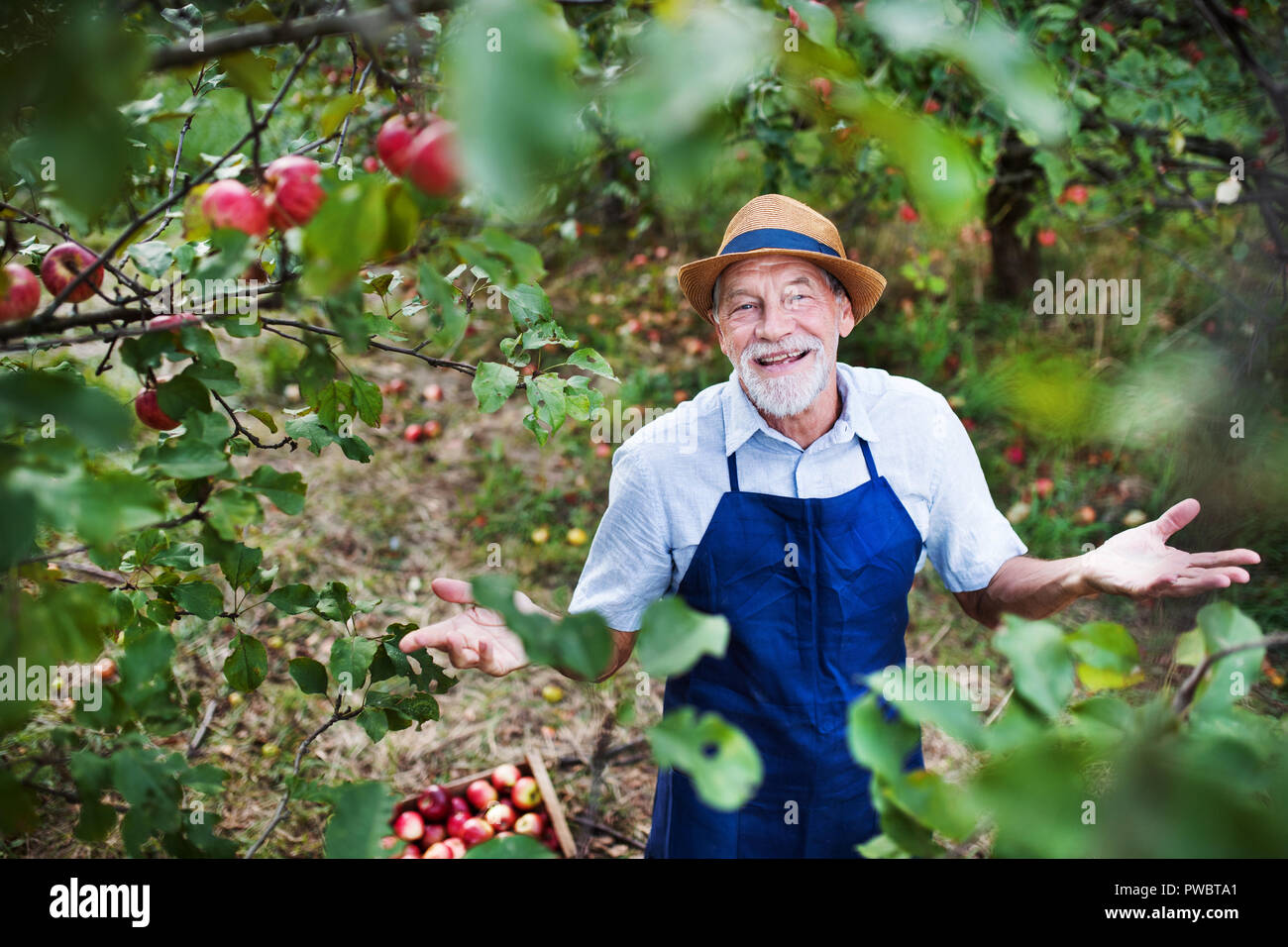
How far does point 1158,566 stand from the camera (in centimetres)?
124

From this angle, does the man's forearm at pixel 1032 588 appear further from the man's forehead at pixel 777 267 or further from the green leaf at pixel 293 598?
the green leaf at pixel 293 598

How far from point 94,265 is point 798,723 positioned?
125 cm

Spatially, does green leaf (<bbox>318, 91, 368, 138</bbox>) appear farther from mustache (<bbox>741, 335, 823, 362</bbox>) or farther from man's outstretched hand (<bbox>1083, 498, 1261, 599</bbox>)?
man's outstretched hand (<bbox>1083, 498, 1261, 599</bbox>)

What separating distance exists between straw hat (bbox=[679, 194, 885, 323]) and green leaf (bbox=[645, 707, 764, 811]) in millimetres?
1090

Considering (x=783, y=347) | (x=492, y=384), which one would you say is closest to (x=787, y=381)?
(x=783, y=347)

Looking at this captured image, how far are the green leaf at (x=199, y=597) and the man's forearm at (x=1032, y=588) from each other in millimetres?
1295

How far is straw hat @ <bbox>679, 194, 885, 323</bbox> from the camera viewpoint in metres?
1.51

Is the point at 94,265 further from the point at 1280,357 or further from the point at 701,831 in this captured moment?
the point at 1280,357

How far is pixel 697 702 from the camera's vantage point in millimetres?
1538

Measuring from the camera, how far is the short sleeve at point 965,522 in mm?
1558

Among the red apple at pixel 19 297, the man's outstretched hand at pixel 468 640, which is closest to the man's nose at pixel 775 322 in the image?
the man's outstretched hand at pixel 468 640

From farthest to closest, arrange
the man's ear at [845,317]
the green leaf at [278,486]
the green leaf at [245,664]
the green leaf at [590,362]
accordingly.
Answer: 1. the man's ear at [845,317]
2. the green leaf at [590,362]
3. the green leaf at [245,664]
4. the green leaf at [278,486]

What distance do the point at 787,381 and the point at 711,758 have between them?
3.32 ft

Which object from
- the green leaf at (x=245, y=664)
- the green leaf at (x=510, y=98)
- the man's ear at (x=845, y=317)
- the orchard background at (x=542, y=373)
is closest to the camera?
the green leaf at (x=510, y=98)
